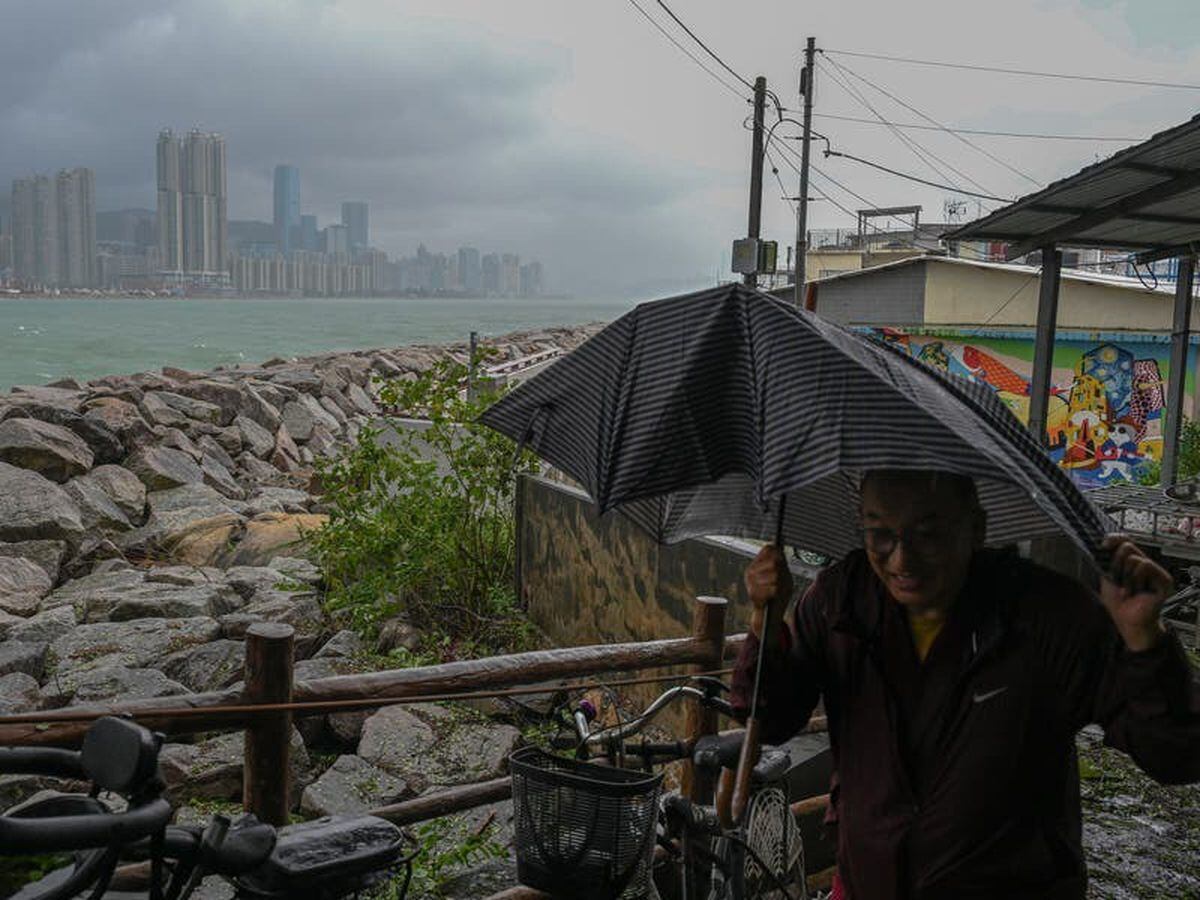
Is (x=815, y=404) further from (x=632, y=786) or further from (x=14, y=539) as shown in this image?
(x=14, y=539)

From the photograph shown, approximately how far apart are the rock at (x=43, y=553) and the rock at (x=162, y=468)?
384 cm

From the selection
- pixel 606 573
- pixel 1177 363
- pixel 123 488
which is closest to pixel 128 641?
pixel 606 573

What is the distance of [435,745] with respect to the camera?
6.53m

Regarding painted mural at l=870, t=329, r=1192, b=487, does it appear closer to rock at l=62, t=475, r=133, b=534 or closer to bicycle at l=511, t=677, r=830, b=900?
rock at l=62, t=475, r=133, b=534

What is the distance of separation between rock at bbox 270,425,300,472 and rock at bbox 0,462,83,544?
7344mm

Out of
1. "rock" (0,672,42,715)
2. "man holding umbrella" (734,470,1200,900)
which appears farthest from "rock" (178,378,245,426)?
"man holding umbrella" (734,470,1200,900)

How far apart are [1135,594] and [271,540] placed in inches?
445

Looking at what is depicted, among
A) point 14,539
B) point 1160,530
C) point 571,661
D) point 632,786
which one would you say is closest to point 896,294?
point 1160,530

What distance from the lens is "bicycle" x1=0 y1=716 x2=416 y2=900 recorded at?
1791 mm

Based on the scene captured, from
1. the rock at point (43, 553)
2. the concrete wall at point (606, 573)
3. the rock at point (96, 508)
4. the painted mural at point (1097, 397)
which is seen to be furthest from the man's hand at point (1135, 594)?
the painted mural at point (1097, 397)

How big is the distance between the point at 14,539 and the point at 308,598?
4.80 meters

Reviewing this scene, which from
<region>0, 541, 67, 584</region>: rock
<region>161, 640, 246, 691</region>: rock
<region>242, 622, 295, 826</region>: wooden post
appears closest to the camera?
<region>242, 622, 295, 826</region>: wooden post

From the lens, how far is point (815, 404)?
6.50ft

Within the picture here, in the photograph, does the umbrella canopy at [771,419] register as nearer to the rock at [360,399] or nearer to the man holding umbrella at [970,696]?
the man holding umbrella at [970,696]
